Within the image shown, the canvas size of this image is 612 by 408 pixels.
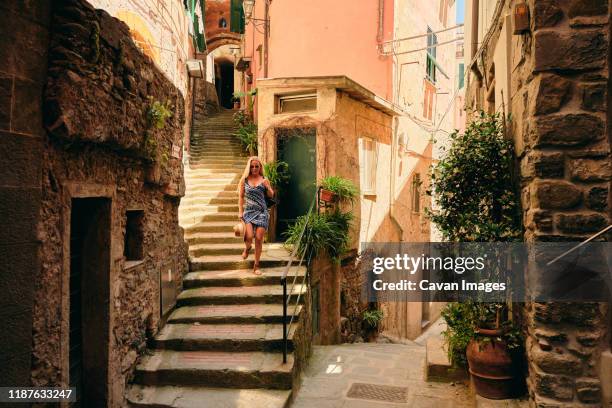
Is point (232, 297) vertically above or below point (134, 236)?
below

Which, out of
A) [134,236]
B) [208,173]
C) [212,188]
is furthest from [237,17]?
[134,236]

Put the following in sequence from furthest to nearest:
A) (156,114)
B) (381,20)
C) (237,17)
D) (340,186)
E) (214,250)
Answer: (237,17), (381,20), (340,186), (214,250), (156,114)

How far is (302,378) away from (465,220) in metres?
2.77

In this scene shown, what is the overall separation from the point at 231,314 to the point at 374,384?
1.98 metres

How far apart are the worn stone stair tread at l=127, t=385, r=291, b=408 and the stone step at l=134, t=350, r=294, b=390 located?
0.07 meters

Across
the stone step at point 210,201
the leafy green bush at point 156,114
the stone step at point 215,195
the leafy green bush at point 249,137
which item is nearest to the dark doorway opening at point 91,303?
the leafy green bush at point 156,114

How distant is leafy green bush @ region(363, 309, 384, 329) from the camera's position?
11.1 meters

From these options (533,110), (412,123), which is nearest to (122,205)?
(533,110)

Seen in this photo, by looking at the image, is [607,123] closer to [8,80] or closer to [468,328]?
[468,328]

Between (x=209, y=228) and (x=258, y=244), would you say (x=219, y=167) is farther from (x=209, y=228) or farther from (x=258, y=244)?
(x=258, y=244)

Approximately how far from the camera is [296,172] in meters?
10.2

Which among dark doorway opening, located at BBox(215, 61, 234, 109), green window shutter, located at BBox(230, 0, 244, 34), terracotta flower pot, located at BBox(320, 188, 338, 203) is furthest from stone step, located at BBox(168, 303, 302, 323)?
dark doorway opening, located at BBox(215, 61, 234, 109)

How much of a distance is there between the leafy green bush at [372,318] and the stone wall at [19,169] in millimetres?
8504

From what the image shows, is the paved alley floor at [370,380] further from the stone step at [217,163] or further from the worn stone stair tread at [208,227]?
the stone step at [217,163]
